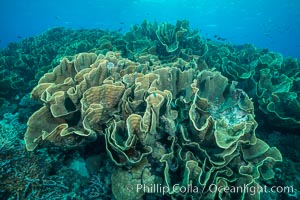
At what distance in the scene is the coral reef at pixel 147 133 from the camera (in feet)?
9.95

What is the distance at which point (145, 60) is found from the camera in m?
5.36

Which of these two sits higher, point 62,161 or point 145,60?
point 145,60

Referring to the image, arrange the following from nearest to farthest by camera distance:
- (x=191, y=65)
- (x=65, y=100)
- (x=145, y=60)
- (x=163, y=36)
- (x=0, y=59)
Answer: (x=65, y=100) → (x=191, y=65) → (x=145, y=60) → (x=163, y=36) → (x=0, y=59)

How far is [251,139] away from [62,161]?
116 inches

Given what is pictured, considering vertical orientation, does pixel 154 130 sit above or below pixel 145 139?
above

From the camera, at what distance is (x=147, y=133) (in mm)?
3092

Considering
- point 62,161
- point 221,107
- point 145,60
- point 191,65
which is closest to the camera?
point 62,161

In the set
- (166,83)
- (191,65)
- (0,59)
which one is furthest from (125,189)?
(0,59)

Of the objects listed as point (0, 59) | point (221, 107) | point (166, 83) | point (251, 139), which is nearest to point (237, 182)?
point (251, 139)

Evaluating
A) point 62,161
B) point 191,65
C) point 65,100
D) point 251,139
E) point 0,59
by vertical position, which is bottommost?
point 62,161

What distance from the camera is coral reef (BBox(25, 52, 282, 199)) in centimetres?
303

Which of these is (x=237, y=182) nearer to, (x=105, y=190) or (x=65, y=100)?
(x=105, y=190)

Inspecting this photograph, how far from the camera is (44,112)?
3367mm

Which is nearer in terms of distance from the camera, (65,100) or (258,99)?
(65,100)
